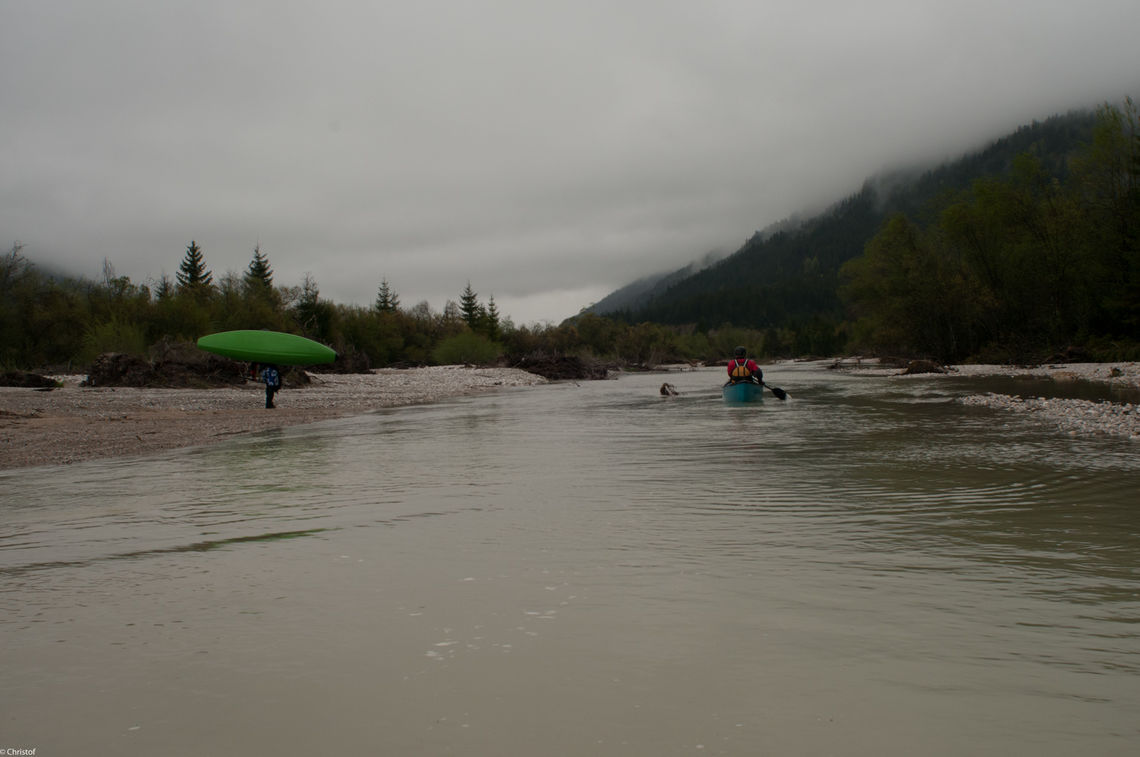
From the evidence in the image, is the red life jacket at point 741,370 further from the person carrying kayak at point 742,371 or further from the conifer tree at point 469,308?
the conifer tree at point 469,308

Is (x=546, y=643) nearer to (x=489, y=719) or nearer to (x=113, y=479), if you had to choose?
(x=489, y=719)

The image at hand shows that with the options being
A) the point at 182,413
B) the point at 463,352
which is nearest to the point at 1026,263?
the point at 463,352

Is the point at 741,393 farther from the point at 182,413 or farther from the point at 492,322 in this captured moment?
the point at 492,322

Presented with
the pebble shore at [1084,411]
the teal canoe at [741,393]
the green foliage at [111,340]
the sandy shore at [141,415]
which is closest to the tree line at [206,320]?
the green foliage at [111,340]

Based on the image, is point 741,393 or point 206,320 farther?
point 206,320

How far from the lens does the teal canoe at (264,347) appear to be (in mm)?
20188

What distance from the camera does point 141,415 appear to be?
1802 cm

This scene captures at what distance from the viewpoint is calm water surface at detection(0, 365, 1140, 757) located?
271 cm

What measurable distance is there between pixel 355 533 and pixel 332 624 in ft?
7.39

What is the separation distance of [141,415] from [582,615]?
1814 centimetres

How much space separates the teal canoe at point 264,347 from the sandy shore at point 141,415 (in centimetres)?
166

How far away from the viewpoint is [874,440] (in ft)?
39.4

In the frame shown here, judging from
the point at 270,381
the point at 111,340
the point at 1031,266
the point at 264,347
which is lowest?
the point at 270,381

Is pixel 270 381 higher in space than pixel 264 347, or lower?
lower
